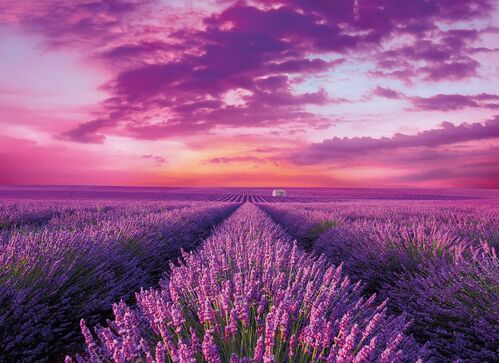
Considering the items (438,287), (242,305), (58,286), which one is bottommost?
(438,287)

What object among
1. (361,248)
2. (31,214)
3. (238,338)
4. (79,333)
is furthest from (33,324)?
(31,214)

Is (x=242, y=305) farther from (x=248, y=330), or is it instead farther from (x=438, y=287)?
(x=438, y=287)

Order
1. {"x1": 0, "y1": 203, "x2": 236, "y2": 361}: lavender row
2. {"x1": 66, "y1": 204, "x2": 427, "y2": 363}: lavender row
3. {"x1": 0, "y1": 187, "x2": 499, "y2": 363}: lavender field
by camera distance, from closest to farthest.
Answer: {"x1": 66, "y1": 204, "x2": 427, "y2": 363}: lavender row
{"x1": 0, "y1": 187, "x2": 499, "y2": 363}: lavender field
{"x1": 0, "y1": 203, "x2": 236, "y2": 361}: lavender row

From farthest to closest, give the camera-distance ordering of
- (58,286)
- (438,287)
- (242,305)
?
(438,287), (58,286), (242,305)

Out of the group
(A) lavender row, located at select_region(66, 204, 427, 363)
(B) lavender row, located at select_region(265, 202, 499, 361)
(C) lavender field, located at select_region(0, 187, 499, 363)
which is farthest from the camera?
(B) lavender row, located at select_region(265, 202, 499, 361)

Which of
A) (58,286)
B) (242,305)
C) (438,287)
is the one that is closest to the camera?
(242,305)

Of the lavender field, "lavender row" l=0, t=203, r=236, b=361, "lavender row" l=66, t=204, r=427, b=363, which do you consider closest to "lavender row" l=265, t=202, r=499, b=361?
the lavender field

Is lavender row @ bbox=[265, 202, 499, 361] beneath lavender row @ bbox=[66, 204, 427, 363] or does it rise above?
beneath

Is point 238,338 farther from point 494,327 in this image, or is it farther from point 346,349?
point 494,327

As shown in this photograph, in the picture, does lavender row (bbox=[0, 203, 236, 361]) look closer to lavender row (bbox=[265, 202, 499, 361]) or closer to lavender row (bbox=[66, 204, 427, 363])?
lavender row (bbox=[66, 204, 427, 363])

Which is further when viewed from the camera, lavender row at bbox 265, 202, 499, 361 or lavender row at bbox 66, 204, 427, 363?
lavender row at bbox 265, 202, 499, 361

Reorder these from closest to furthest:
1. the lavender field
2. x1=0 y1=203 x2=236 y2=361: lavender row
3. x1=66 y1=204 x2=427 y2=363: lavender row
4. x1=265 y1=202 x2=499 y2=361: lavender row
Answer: x1=66 y1=204 x2=427 y2=363: lavender row
the lavender field
x1=0 y1=203 x2=236 y2=361: lavender row
x1=265 y1=202 x2=499 y2=361: lavender row

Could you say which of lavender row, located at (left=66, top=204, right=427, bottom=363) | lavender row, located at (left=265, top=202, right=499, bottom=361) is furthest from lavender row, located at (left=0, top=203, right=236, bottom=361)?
lavender row, located at (left=265, top=202, right=499, bottom=361)

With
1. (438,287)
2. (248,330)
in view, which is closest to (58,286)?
(248,330)
